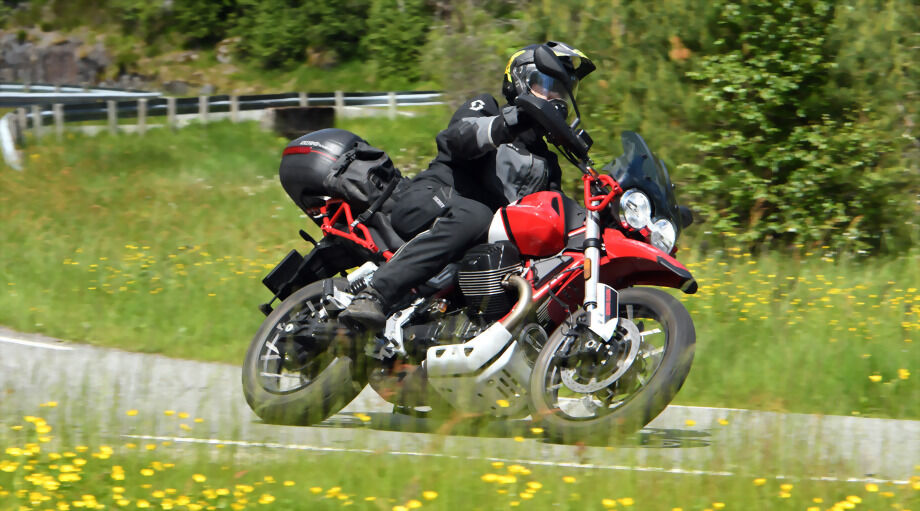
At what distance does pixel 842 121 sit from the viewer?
1179 cm

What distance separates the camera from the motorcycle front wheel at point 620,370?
4.89 metres

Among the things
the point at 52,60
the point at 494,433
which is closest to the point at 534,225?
the point at 494,433

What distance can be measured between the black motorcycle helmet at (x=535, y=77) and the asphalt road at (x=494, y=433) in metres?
1.64

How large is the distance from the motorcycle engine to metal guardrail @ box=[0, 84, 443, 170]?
11.4m

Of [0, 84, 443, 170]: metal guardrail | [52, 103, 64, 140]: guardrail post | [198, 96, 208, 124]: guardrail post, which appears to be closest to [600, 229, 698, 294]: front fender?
[0, 84, 443, 170]: metal guardrail

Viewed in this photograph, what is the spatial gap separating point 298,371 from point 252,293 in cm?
391

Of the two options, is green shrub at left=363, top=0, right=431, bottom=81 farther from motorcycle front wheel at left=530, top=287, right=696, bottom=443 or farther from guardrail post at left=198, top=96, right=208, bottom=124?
motorcycle front wheel at left=530, top=287, right=696, bottom=443

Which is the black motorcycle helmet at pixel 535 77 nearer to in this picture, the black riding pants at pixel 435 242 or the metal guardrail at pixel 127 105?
the black riding pants at pixel 435 242

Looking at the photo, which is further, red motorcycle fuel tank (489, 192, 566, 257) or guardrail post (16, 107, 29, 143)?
guardrail post (16, 107, 29, 143)

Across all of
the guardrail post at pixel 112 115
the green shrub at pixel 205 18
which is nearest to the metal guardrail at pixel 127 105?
the guardrail post at pixel 112 115

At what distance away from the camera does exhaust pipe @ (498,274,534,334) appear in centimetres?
529

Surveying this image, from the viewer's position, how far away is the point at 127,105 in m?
28.1

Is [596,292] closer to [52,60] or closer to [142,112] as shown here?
[142,112]

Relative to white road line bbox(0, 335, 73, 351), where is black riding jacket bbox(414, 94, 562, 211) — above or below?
above
